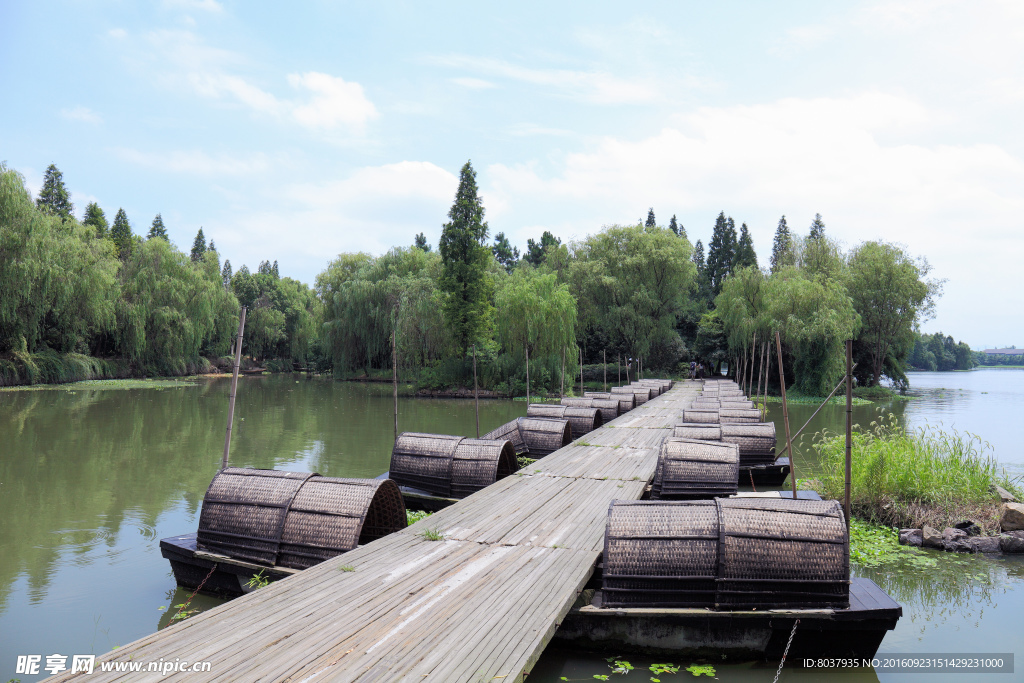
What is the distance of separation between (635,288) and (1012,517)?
85.1 ft

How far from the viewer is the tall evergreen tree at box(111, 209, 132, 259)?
38656 millimetres

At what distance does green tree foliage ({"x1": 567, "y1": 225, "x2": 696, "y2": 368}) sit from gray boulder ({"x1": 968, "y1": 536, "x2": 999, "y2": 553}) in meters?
24.8

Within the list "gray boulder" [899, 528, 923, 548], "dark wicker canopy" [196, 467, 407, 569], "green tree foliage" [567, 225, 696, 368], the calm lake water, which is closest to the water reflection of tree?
the calm lake water

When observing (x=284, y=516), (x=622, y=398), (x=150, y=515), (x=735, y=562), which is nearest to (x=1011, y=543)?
(x=735, y=562)

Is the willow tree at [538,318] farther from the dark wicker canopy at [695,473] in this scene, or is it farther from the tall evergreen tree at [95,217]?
the tall evergreen tree at [95,217]

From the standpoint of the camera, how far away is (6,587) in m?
5.05

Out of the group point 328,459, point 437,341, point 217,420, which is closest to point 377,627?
point 328,459

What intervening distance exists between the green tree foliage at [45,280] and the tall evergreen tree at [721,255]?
37775mm

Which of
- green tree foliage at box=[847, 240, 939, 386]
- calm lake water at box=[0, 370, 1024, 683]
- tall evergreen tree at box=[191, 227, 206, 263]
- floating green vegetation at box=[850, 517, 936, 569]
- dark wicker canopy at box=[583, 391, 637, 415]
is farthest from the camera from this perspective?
tall evergreen tree at box=[191, 227, 206, 263]

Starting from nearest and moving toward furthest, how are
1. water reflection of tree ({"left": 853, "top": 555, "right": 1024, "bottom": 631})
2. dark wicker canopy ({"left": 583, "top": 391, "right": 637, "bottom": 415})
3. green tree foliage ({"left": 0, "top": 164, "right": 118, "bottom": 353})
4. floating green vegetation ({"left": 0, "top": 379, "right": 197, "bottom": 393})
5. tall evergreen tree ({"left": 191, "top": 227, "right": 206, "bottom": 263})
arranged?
water reflection of tree ({"left": 853, "top": 555, "right": 1024, "bottom": 631}) → dark wicker canopy ({"left": 583, "top": 391, "right": 637, "bottom": 415}) → green tree foliage ({"left": 0, "top": 164, "right": 118, "bottom": 353}) → floating green vegetation ({"left": 0, "top": 379, "right": 197, "bottom": 393}) → tall evergreen tree ({"left": 191, "top": 227, "right": 206, "bottom": 263})

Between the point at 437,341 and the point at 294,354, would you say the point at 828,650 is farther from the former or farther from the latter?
the point at 294,354

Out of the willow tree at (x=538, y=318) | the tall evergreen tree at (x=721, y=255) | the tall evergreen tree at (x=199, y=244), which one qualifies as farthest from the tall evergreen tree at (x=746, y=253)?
the tall evergreen tree at (x=199, y=244)

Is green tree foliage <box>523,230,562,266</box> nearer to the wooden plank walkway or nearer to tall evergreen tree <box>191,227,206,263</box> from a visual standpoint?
tall evergreen tree <box>191,227,206,263</box>

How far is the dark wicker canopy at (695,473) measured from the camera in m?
6.56
